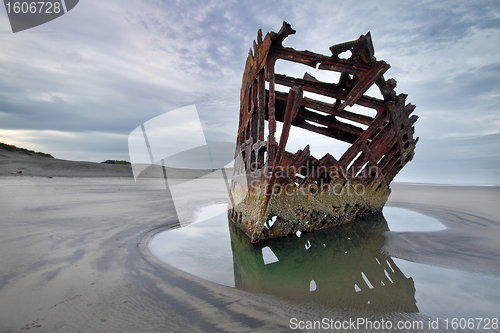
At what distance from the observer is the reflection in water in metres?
2.29

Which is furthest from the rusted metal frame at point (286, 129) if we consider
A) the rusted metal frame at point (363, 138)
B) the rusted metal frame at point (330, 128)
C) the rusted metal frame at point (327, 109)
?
the rusted metal frame at point (330, 128)

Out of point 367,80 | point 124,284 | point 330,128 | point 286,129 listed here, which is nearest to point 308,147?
point 286,129

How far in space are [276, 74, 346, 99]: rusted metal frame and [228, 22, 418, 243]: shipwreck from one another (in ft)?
0.06

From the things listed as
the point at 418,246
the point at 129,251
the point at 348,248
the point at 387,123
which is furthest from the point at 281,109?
the point at 129,251

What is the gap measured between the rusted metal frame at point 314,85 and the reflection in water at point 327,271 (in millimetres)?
2721

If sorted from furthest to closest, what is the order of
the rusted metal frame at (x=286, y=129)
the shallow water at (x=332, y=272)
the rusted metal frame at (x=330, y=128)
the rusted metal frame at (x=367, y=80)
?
the rusted metal frame at (x=330, y=128)
the rusted metal frame at (x=367, y=80)
the rusted metal frame at (x=286, y=129)
the shallow water at (x=332, y=272)

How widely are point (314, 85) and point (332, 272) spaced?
3.42 meters

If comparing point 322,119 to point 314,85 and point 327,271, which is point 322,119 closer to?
point 314,85

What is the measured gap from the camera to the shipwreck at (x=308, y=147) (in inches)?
148

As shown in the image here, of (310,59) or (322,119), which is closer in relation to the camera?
(310,59)

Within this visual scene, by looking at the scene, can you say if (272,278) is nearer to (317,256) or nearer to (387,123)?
(317,256)

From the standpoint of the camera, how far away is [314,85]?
476cm

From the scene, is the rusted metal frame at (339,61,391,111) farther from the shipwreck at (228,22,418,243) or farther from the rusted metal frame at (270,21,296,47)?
the rusted metal frame at (270,21,296,47)

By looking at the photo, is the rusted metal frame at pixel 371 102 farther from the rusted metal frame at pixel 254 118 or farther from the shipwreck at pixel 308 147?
the rusted metal frame at pixel 254 118
